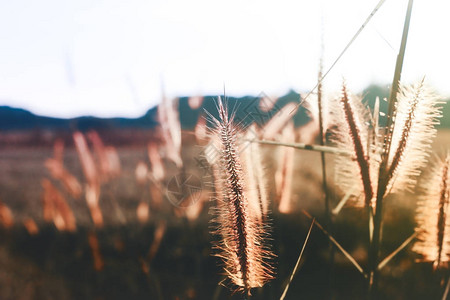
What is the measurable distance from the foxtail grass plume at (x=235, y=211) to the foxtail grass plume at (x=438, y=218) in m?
0.25

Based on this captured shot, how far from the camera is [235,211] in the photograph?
367mm

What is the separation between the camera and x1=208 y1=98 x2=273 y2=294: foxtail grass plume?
357 mm

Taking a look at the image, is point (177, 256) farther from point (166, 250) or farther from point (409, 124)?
point (409, 124)

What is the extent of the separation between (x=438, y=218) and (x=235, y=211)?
1.04ft

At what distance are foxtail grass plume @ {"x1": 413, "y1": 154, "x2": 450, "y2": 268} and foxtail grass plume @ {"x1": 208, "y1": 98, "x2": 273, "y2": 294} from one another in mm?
253

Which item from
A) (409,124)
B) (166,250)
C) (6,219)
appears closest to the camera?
(409,124)

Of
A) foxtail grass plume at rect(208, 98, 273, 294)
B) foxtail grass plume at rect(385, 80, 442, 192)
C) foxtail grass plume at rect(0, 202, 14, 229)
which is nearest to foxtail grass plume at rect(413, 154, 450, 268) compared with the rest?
foxtail grass plume at rect(385, 80, 442, 192)

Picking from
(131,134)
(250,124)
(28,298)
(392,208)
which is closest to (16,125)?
(131,134)

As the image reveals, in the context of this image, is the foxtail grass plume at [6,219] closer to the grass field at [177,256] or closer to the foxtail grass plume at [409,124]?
the grass field at [177,256]

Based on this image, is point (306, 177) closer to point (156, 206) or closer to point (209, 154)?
point (156, 206)

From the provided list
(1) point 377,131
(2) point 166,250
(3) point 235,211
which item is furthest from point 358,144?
(2) point 166,250

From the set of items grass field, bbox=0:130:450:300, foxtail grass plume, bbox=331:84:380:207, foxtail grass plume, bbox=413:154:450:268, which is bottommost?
grass field, bbox=0:130:450:300

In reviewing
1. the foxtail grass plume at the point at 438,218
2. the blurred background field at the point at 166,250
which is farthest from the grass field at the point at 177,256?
the foxtail grass plume at the point at 438,218

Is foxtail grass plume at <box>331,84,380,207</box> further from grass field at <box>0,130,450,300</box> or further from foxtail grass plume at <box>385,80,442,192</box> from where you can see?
grass field at <box>0,130,450,300</box>
